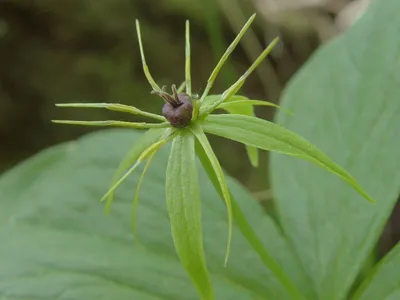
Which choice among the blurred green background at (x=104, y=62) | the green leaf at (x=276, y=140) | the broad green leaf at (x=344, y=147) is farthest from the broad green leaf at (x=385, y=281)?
the blurred green background at (x=104, y=62)

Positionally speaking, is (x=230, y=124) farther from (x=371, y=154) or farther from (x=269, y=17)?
(x=269, y=17)

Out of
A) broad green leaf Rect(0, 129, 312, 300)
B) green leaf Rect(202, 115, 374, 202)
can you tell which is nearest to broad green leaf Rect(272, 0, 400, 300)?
broad green leaf Rect(0, 129, 312, 300)

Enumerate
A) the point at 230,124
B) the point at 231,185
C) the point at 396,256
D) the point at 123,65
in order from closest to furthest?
the point at 230,124 < the point at 396,256 < the point at 231,185 < the point at 123,65

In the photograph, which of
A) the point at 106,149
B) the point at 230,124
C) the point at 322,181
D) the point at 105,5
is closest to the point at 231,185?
the point at 322,181

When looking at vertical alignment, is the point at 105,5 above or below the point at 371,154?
above

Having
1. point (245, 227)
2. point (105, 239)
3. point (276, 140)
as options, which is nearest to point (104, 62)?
point (105, 239)

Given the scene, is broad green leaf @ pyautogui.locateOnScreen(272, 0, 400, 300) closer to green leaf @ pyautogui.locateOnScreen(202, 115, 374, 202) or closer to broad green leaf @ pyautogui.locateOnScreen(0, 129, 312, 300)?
broad green leaf @ pyautogui.locateOnScreen(0, 129, 312, 300)

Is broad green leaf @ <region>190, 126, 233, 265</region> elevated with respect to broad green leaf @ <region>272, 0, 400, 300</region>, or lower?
lower
